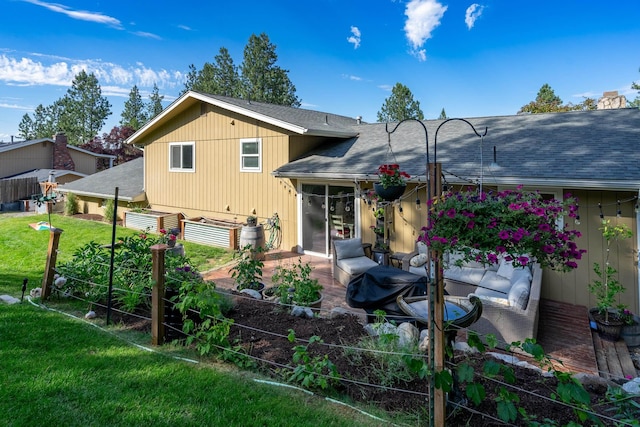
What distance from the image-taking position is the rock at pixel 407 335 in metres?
3.39

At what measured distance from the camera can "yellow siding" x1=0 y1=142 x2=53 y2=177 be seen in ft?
72.8

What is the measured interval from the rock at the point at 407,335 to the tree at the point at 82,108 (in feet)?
159

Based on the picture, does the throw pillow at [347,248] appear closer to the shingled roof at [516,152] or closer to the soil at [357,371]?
the shingled roof at [516,152]

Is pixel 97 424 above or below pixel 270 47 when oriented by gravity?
below

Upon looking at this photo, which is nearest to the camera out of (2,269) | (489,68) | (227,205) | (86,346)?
(86,346)

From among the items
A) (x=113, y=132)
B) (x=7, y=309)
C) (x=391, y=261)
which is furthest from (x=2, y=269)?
(x=113, y=132)

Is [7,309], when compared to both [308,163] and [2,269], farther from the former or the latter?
[308,163]

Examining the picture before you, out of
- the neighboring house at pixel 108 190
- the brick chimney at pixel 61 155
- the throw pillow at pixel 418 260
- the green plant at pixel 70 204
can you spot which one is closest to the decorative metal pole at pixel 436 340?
the throw pillow at pixel 418 260

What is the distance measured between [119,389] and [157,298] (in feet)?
3.38

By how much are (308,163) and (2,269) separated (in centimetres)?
709

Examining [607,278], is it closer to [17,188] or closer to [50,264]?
[50,264]

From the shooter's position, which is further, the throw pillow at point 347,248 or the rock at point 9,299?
the throw pillow at point 347,248

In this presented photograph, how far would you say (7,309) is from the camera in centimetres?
473

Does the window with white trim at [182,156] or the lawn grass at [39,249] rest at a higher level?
the window with white trim at [182,156]
